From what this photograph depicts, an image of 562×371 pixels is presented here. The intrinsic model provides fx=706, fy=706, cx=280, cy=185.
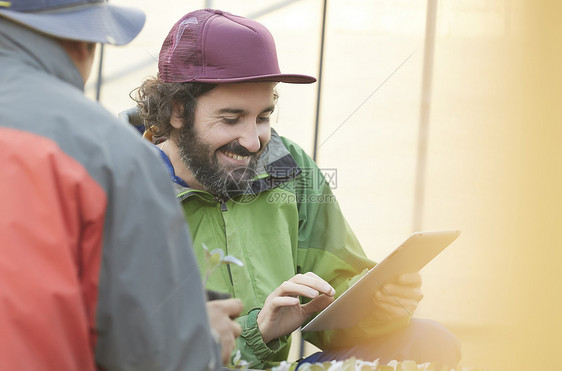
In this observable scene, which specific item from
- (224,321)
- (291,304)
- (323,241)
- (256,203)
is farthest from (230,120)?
(224,321)

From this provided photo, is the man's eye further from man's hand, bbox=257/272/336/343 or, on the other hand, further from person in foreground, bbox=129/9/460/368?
man's hand, bbox=257/272/336/343

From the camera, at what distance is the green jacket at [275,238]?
1500 mm

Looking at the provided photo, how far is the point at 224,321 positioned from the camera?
93 cm

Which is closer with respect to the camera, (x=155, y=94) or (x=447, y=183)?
(x=155, y=94)

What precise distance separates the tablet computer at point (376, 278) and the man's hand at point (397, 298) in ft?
0.05

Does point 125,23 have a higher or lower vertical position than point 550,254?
higher

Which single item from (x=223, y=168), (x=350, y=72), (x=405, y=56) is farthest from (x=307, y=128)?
(x=223, y=168)

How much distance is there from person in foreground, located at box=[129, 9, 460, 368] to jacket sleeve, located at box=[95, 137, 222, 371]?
25.5 inches

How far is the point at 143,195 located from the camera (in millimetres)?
741

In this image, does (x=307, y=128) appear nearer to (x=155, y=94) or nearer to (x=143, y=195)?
(x=155, y=94)

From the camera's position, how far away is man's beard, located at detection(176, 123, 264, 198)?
1558 mm

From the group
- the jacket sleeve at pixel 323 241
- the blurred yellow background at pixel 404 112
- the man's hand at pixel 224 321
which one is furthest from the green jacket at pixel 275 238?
the blurred yellow background at pixel 404 112

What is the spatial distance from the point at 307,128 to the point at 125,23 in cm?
194

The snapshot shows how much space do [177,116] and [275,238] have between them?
0.39 metres
